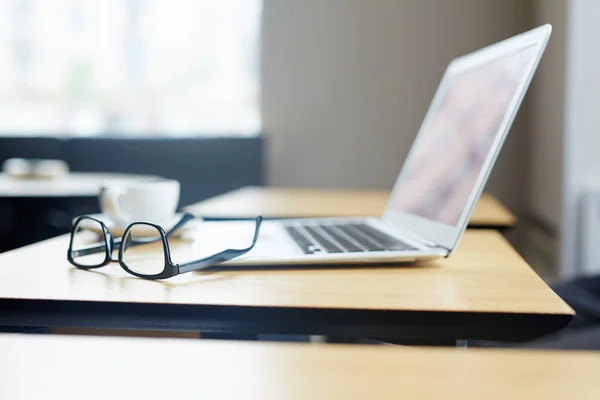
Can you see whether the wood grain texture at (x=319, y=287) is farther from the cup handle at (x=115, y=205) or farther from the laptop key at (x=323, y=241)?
the cup handle at (x=115, y=205)

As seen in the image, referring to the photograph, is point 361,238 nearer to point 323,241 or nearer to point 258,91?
point 323,241

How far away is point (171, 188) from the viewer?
1004mm

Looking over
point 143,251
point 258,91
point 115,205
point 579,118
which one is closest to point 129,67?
point 258,91

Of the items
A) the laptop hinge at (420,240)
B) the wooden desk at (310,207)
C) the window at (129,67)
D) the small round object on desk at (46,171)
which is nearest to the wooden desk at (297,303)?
the laptop hinge at (420,240)

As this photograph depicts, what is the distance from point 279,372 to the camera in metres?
0.42

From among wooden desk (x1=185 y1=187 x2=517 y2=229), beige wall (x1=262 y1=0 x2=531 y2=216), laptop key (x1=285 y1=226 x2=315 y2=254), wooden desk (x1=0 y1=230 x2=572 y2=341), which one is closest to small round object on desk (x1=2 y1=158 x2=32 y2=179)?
wooden desk (x1=185 y1=187 x2=517 y2=229)

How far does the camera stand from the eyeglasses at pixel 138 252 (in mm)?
700

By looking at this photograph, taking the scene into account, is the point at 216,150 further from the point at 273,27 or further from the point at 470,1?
the point at 470,1

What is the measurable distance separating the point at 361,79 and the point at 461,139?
2.27m

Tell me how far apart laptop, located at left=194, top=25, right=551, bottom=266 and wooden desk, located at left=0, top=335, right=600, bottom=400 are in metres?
0.30

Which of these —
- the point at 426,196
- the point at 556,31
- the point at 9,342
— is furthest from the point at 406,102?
the point at 9,342

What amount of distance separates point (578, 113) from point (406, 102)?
954 millimetres

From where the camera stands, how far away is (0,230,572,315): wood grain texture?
0.61 metres

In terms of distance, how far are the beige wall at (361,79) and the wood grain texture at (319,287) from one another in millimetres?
2368
